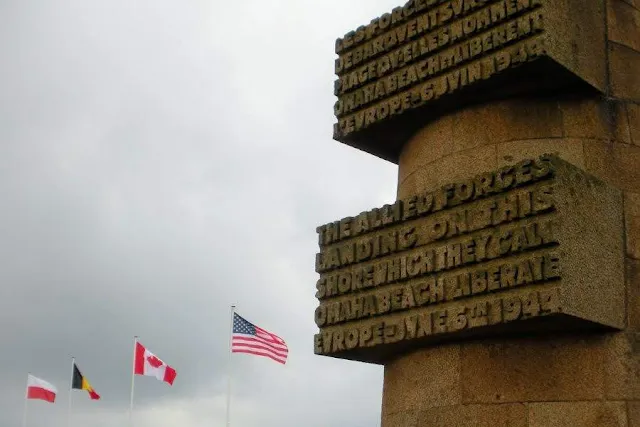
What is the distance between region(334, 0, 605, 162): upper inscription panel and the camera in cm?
827

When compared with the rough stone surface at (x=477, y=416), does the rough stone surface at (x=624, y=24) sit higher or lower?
higher

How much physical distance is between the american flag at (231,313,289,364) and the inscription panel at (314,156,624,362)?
13515 mm

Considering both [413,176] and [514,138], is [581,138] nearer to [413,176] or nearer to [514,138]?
[514,138]

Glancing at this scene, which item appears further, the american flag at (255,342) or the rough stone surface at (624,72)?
the american flag at (255,342)

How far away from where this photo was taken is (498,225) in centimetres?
784

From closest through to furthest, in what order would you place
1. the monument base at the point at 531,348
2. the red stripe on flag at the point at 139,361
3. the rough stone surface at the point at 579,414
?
the rough stone surface at the point at 579,414 < the monument base at the point at 531,348 < the red stripe on flag at the point at 139,361

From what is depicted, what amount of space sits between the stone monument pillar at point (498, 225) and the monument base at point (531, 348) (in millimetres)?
13

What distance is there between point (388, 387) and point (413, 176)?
218 cm

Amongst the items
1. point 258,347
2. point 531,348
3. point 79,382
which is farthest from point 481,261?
point 79,382

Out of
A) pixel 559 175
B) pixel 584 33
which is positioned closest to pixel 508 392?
pixel 559 175

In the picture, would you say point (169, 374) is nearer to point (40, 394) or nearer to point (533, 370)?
point (40, 394)

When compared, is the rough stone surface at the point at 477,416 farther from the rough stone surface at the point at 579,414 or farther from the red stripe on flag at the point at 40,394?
the red stripe on flag at the point at 40,394

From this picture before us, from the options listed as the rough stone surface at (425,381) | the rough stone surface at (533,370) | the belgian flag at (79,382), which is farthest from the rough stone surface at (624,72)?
the belgian flag at (79,382)

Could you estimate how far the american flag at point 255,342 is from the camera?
74.1 feet
